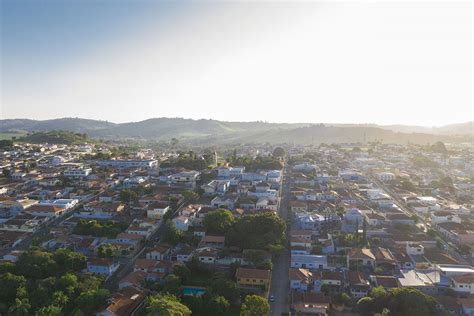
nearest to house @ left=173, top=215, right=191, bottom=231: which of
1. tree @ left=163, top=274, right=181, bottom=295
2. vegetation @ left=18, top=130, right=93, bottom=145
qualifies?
tree @ left=163, top=274, right=181, bottom=295

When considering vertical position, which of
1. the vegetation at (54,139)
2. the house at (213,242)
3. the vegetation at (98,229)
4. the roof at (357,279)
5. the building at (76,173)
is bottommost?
the roof at (357,279)

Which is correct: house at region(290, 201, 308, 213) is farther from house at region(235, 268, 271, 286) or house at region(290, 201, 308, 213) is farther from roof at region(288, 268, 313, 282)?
house at region(235, 268, 271, 286)

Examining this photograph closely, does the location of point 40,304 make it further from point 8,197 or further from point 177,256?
point 8,197

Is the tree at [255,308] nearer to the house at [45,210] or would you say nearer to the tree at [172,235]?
the tree at [172,235]

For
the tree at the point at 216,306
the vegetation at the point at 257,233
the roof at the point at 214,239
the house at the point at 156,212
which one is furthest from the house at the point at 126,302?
the house at the point at 156,212

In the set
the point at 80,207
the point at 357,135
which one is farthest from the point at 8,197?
the point at 357,135
